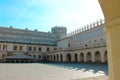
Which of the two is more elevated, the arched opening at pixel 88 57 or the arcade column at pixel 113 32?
the arcade column at pixel 113 32

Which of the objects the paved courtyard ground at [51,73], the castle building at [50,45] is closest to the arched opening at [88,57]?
the castle building at [50,45]

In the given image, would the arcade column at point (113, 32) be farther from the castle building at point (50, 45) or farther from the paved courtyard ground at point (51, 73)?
the castle building at point (50, 45)

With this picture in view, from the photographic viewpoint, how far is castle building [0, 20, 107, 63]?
145ft

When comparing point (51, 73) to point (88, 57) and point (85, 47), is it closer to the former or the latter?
point (85, 47)

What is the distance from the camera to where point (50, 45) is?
6644cm

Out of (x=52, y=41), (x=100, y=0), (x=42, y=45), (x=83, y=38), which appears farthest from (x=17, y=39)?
(x=100, y=0)

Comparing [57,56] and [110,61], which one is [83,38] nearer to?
[57,56]

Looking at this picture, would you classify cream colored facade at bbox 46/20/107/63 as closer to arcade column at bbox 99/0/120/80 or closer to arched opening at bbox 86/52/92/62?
arched opening at bbox 86/52/92/62

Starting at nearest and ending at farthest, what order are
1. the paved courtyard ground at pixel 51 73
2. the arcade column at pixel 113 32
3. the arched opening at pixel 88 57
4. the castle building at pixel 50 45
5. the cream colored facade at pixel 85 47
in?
the arcade column at pixel 113 32 → the paved courtyard ground at pixel 51 73 → the cream colored facade at pixel 85 47 → the arched opening at pixel 88 57 → the castle building at pixel 50 45

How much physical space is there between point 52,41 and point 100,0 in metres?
65.9

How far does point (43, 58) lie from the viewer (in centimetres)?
6238

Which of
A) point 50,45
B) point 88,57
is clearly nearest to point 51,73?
point 88,57

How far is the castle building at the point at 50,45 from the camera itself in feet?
145

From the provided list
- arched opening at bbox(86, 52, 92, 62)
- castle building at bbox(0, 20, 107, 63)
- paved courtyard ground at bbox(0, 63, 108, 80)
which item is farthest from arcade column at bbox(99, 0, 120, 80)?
arched opening at bbox(86, 52, 92, 62)
